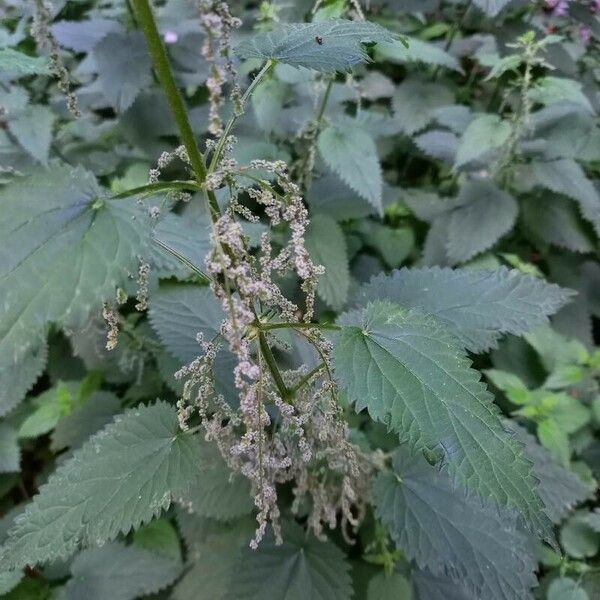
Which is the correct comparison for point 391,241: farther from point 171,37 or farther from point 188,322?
point 171,37

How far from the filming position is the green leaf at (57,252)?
58cm

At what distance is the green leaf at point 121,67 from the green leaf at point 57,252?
3.98 ft

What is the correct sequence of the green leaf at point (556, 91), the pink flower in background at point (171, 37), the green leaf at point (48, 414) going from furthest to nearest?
the pink flower in background at point (171, 37) → the green leaf at point (556, 91) → the green leaf at point (48, 414)

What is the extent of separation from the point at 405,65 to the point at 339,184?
38.6 inches

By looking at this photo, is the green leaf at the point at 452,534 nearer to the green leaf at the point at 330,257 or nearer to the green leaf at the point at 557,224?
the green leaf at the point at 330,257

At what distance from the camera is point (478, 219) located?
1.80 metres

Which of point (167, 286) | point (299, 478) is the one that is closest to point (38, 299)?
point (299, 478)

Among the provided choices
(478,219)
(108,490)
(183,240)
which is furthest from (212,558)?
(478,219)

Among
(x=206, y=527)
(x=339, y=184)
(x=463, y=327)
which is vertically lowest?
(x=206, y=527)

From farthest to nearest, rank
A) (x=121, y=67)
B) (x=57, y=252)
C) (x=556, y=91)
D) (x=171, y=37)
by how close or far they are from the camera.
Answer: (x=171, y=37) < (x=121, y=67) < (x=556, y=91) < (x=57, y=252)

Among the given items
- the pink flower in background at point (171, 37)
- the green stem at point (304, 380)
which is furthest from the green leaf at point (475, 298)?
the pink flower in background at point (171, 37)

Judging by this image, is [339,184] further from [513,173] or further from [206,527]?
[206,527]

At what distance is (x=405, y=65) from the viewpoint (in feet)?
8.32

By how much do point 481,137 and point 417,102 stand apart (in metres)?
0.49
